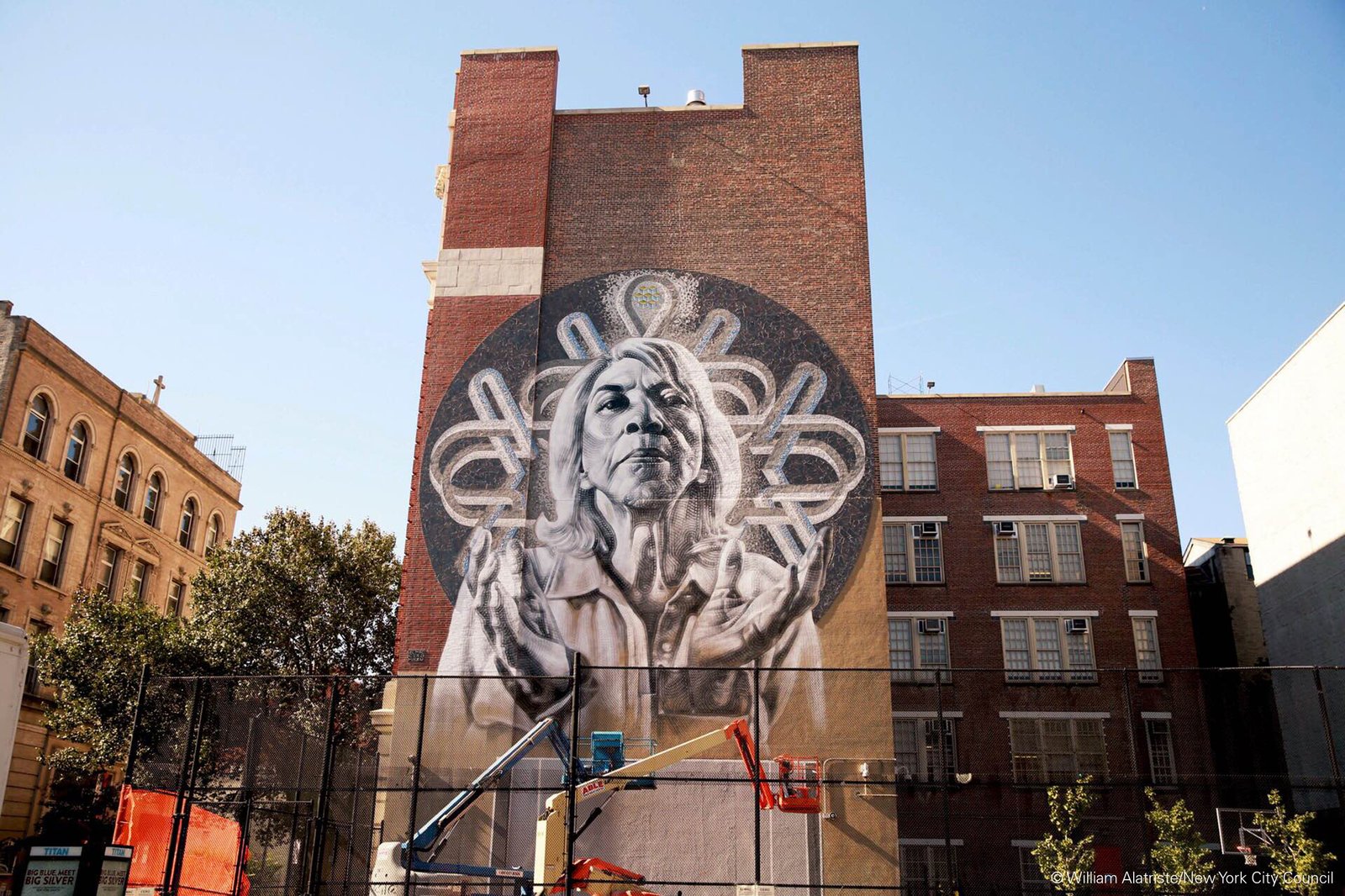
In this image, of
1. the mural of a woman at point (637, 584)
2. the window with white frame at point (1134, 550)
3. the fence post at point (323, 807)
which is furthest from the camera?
the window with white frame at point (1134, 550)

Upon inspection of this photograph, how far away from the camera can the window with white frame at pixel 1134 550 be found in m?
38.1

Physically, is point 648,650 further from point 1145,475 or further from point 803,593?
point 1145,475

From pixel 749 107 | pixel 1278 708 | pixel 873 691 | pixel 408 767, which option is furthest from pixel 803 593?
pixel 1278 708

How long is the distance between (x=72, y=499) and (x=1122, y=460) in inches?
1452

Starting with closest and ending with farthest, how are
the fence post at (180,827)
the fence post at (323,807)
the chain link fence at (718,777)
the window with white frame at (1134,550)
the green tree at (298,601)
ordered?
the fence post at (180,827) → the fence post at (323,807) → the chain link fence at (718,777) → the green tree at (298,601) → the window with white frame at (1134,550)

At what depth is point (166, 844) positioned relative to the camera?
17.5 metres

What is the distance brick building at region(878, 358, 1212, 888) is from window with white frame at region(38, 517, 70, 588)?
92.3 feet

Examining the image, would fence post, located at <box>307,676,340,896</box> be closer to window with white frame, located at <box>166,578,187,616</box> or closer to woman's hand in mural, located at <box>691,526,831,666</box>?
woman's hand in mural, located at <box>691,526,831,666</box>

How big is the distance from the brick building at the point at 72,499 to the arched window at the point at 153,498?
48mm

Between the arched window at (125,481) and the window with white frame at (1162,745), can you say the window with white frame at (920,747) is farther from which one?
the arched window at (125,481)

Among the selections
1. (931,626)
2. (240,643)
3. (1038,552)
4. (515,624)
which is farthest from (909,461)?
(240,643)

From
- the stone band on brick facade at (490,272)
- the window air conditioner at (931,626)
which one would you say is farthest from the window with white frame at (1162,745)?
the stone band on brick facade at (490,272)

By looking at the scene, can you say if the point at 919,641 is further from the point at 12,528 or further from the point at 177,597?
the point at 12,528

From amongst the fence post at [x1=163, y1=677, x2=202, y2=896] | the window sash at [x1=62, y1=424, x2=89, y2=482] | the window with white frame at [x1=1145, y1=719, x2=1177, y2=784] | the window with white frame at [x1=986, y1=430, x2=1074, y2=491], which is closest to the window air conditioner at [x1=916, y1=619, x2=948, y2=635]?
the window with white frame at [x1=986, y1=430, x2=1074, y2=491]
